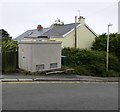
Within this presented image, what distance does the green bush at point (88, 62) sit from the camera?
1462cm

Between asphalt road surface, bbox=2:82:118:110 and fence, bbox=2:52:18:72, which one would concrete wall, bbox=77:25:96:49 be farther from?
asphalt road surface, bbox=2:82:118:110

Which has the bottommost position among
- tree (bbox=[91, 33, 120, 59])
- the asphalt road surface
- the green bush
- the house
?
the asphalt road surface

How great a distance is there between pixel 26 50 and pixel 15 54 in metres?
1.14

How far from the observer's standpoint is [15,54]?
13.2m

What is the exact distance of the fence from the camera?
12481 mm

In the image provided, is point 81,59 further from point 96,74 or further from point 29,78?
point 29,78

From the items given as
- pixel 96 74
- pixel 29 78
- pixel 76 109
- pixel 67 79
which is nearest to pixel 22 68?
pixel 29 78

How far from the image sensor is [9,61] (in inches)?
501

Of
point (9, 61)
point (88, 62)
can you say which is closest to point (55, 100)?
point (9, 61)

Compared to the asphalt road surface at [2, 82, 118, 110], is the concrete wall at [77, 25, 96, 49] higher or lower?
higher

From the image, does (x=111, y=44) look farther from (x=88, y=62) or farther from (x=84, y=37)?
(x=88, y=62)

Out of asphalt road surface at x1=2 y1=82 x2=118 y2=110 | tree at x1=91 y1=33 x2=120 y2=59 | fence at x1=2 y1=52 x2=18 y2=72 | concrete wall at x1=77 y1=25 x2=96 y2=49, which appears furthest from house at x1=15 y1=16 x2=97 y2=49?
asphalt road surface at x1=2 y1=82 x2=118 y2=110

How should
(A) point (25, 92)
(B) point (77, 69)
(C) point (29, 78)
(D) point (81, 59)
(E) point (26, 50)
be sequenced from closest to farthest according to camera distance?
(A) point (25, 92)
(C) point (29, 78)
(E) point (26, 50)
(B) point (77, 69)
(D) point (81, 59)

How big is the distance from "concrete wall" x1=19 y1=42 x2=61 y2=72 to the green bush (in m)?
2.13
